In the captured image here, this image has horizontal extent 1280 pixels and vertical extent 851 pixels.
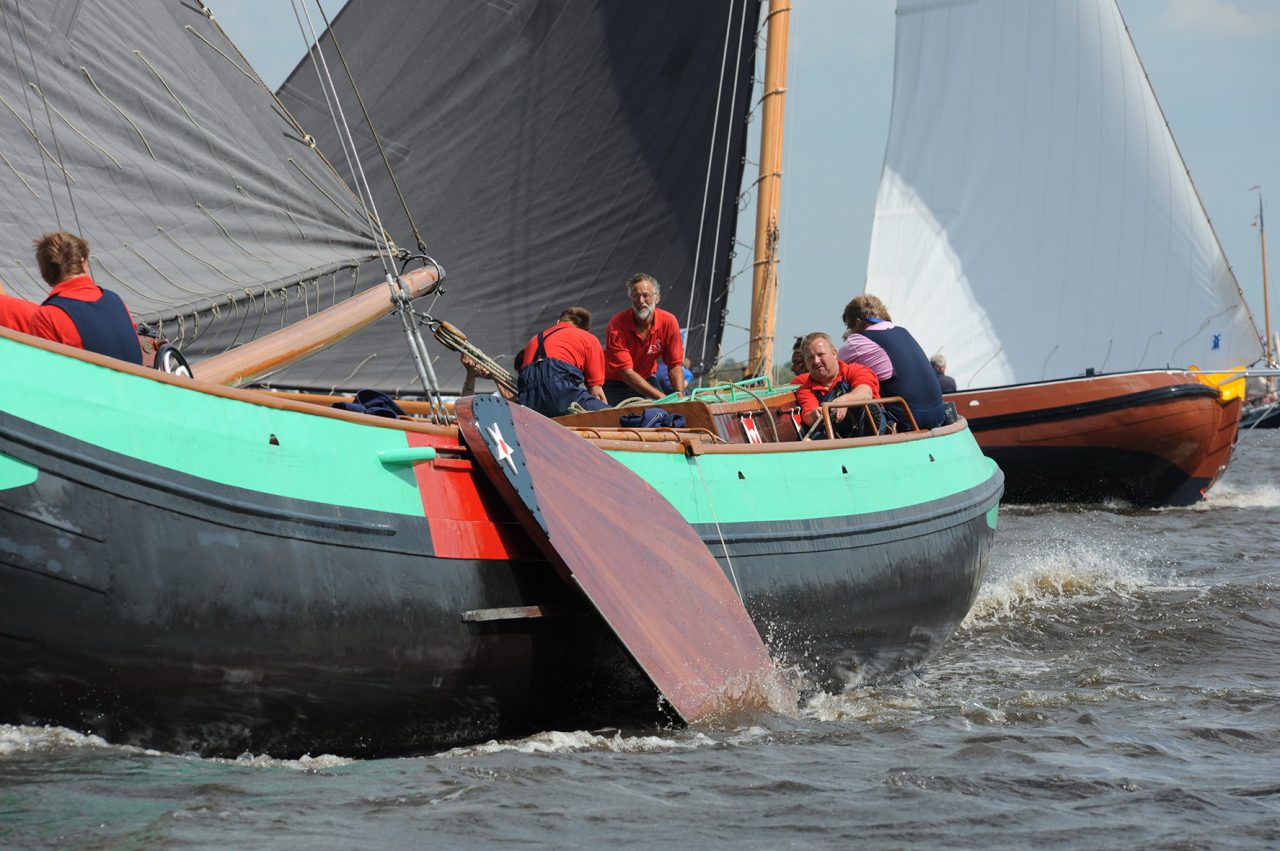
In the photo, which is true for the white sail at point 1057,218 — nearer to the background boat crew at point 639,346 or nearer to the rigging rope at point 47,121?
the background boat crew at point 639,346

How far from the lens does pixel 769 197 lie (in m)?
14.8

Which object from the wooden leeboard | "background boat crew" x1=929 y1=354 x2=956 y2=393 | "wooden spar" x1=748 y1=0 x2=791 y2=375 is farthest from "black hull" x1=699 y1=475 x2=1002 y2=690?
"background boat crew" x1=929 y1=354 x2=956 y2=393

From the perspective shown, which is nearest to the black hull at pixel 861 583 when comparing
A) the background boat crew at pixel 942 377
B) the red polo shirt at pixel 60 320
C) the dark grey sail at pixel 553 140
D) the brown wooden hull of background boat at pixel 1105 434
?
the red polo shirt at pixel 60 320

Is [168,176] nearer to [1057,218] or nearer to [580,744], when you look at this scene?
[580,744]

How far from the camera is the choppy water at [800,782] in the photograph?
4062mm

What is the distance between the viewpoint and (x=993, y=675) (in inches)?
309

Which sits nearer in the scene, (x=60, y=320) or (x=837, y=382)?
(x=60, y=320)

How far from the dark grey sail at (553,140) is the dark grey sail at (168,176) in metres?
6.24

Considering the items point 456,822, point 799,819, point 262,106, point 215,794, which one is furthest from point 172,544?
point 262,106

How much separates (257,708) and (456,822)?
1019mm

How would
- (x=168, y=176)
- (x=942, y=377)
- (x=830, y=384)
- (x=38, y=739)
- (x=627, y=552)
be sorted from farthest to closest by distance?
(x=942, y=377) → (x=830, y=384) → (x=168, y=176) → (x=627, y=552) → (x=38, y=739)

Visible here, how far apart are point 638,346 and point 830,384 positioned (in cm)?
130

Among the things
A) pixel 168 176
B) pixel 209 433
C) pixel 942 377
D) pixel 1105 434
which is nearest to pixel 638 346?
pixel 168 176

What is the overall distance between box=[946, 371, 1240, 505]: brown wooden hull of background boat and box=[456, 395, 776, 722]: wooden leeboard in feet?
43.0
